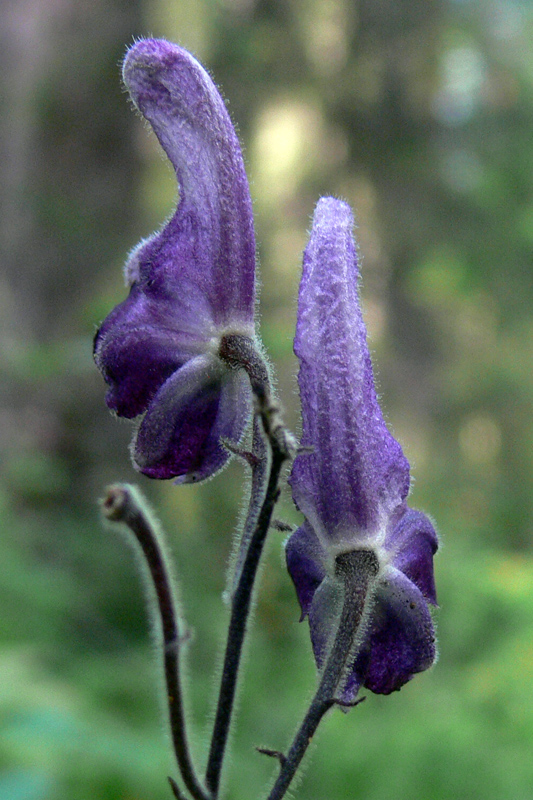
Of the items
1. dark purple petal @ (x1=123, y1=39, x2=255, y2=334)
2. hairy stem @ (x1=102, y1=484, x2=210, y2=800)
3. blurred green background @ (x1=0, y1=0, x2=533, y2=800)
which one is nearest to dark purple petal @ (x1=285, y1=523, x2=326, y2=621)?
hairy stem @ (x1=102, y1=484, x2=210, y2=800)

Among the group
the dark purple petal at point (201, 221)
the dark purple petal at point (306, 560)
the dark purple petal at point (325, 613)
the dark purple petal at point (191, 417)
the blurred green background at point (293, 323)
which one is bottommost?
the dark purple petal at point (325, 613)

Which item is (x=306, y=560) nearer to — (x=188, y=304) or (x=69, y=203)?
(x=188, y=304)

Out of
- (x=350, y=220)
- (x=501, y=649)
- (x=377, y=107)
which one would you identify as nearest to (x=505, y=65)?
(x=377, y=107)

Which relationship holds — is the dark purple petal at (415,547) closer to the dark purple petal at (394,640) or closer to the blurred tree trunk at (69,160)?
the dark purple petal at (394,640)

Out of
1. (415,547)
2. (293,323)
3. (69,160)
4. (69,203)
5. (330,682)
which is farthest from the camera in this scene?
(69,160)

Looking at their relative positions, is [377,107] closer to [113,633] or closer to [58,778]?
[113,633]

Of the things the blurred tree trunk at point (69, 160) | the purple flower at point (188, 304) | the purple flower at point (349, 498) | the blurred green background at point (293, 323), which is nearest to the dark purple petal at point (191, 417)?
the purple flower at point (188, 304)

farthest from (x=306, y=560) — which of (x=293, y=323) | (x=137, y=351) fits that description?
(x=293, y=323)
